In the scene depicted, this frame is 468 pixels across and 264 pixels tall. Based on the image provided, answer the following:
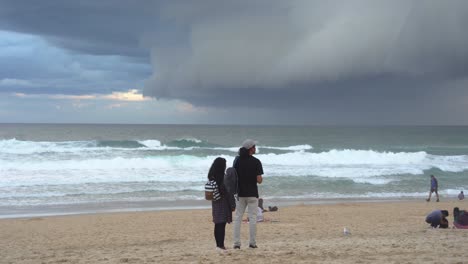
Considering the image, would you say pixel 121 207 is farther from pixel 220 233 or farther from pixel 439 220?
pixel 439 220

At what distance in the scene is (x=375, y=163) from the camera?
37.9 metres

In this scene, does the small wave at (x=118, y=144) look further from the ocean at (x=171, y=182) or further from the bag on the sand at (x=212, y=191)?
the bag on the sand at (x=212, y=191)

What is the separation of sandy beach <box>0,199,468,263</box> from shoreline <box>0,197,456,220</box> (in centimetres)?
101

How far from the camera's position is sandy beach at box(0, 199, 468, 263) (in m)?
7.18

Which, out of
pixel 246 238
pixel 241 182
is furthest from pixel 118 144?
pixel 241 182

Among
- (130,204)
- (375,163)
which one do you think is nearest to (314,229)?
(130,204)

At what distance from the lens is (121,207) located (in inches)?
703

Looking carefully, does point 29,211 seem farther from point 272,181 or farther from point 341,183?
point 341,183

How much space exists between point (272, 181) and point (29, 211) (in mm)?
13303

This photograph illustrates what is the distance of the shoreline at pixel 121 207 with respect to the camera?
16297 millimetres

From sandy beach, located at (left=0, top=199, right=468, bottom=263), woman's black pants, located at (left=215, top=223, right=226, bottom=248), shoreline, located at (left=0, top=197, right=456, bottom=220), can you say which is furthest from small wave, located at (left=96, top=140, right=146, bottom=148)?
woman's black pants, located at (left=215, top=223, right=226, bottom=248)

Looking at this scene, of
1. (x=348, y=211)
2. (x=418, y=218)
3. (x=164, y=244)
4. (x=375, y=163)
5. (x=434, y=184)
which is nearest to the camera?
(x=164, y=244)

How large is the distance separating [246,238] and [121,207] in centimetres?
875

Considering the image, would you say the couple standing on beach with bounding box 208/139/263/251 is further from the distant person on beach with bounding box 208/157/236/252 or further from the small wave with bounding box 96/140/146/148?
the small wave with bounding box 96/140/146/148
